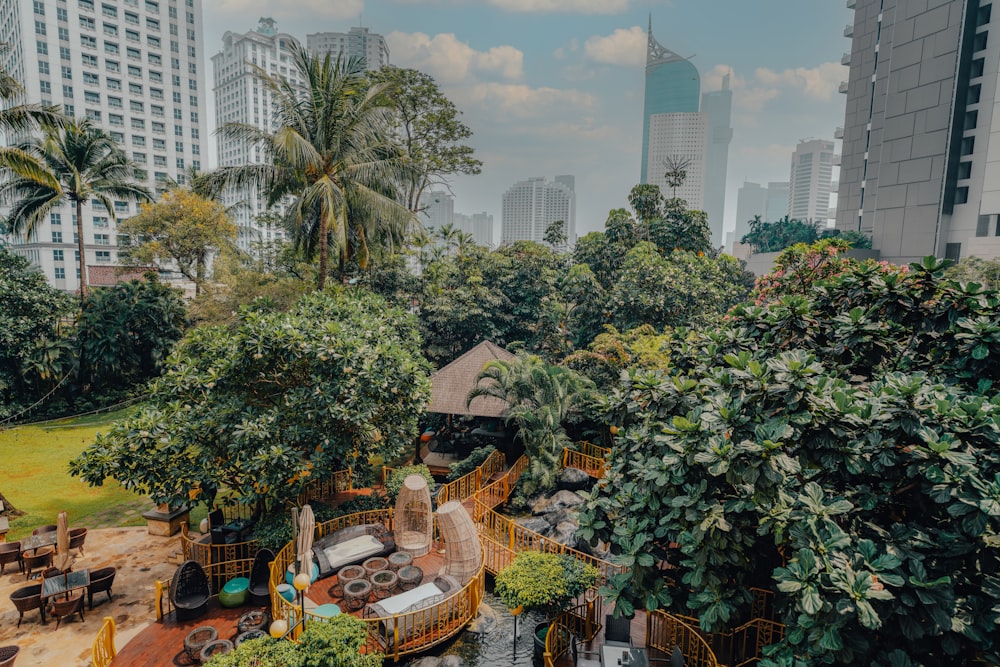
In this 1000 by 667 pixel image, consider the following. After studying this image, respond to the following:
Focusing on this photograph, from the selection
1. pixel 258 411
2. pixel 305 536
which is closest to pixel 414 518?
pixel 305 536


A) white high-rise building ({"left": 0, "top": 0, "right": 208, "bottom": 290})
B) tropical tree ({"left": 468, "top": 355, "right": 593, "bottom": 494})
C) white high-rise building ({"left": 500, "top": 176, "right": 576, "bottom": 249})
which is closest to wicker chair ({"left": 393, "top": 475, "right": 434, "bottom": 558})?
tropical tree ({"left": 468, "top": 355, "right": 593, "bottom": 494})

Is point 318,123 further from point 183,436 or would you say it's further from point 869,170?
point 869,170

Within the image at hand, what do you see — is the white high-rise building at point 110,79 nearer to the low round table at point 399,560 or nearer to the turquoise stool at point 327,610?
the low round table at point 399,560

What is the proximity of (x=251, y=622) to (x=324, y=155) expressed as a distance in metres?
13.8

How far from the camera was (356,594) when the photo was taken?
10344 mm


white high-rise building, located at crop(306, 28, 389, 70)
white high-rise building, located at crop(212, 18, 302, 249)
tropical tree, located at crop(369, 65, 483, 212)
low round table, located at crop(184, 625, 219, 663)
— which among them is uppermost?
white high-rise building, located at crop(306, 28, 389, 70)

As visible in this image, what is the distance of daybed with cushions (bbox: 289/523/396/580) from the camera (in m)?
11.5

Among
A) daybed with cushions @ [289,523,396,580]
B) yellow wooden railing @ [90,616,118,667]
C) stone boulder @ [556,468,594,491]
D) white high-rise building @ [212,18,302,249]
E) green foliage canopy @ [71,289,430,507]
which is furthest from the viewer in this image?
white high-rise building @ [212,18,302,249]

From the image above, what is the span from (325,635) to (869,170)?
63689 millimetres

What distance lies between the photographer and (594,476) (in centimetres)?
1616

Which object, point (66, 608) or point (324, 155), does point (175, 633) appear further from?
point (324, 155)

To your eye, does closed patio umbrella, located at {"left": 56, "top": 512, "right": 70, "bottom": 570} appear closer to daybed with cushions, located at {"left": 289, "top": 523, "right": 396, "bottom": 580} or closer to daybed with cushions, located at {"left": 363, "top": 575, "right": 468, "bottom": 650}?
daybed with cushions, located at {"left": 289, "top": 523, "right": 396, "bottom": 580}

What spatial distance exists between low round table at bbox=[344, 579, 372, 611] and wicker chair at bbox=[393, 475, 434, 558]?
177 centimetres

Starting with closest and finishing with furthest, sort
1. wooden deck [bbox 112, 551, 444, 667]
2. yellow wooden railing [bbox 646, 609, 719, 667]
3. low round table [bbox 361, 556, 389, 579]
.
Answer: yellow wooden railing [bbox 646, 609, 719, 667] < wooden deck [bbox 112, 551, 444, 667] < low round table [bbox 361, 556, 389, 579]
